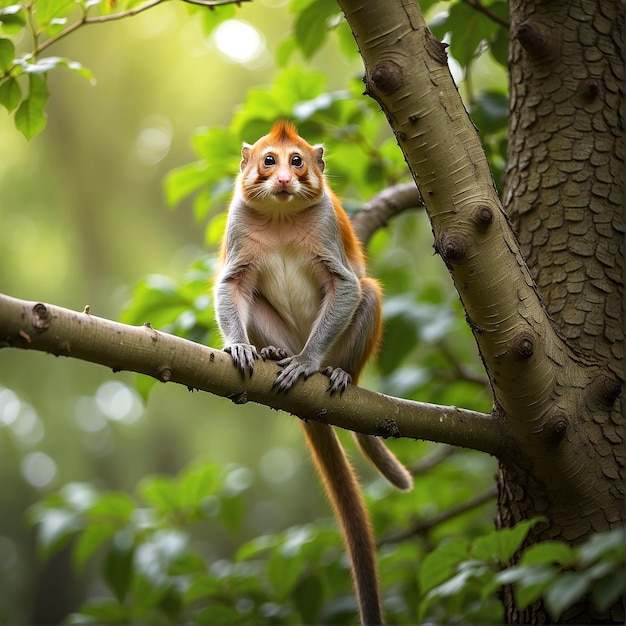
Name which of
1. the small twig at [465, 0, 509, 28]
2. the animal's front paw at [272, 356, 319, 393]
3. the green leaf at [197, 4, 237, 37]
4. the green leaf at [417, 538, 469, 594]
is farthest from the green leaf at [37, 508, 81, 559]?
the small twig at [465, 0, 509, 28]

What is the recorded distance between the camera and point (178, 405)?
10539 millimetres

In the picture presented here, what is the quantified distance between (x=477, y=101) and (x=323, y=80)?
3.17ft

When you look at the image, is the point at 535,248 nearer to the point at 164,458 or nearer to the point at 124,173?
the point at 124,173

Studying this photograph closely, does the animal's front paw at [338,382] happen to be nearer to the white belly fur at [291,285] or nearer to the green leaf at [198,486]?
the white belly fur at [291,285]

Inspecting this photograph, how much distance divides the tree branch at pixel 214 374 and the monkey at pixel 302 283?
92 cm

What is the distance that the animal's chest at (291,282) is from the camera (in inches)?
159

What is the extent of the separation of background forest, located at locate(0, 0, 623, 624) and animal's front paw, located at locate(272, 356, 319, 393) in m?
0.84

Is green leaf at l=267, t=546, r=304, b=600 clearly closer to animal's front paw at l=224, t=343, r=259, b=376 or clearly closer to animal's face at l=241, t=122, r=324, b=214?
animal's front paw at l=224, t=343, r=259, b=376

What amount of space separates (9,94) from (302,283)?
1.71m

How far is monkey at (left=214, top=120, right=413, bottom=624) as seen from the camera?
3.87 m

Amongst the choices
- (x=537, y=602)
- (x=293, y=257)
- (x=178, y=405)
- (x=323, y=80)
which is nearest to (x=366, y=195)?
(x=323, y=80)

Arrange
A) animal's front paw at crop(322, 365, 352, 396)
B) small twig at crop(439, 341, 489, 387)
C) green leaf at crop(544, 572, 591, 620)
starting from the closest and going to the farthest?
green leaf at crop(544, 572, 591, 620) < animal's front paw at crop(322, 365, 352, 396) < small twig at crop(439, 341, 489, 387)

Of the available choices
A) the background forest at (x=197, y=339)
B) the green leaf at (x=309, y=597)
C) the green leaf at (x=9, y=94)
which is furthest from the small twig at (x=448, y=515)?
the green leaf at (x=9, y=94)

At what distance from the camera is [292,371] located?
301cm
